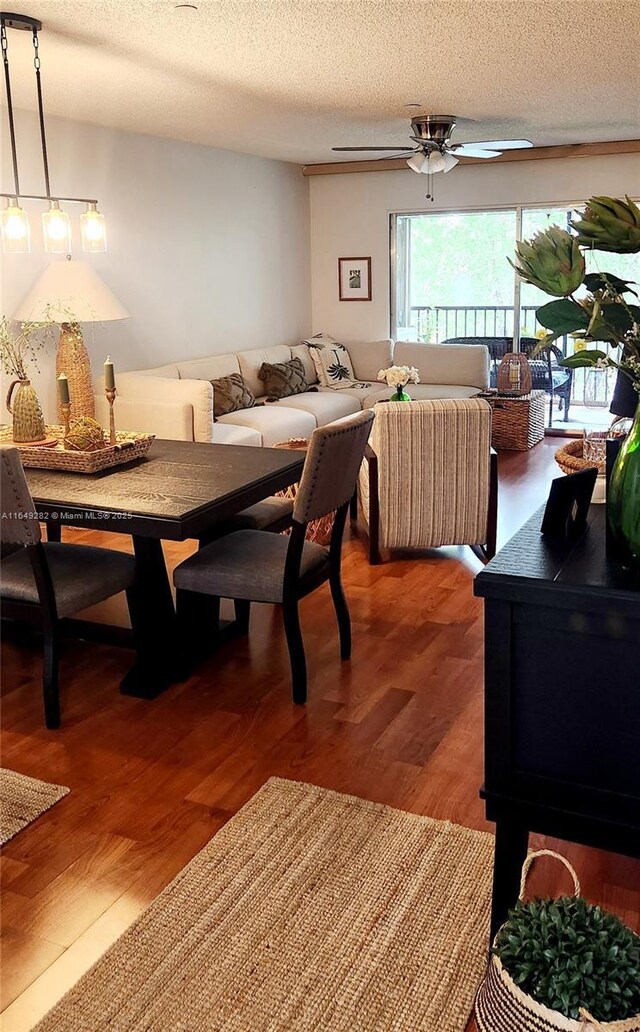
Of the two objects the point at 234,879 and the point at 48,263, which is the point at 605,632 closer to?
the point at 234,879

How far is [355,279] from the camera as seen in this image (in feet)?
27.9

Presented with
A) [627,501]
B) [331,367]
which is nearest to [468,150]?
[331,367]

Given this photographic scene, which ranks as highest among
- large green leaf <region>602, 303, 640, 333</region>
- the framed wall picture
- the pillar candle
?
the framed wall picture

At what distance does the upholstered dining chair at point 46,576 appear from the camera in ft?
8.77

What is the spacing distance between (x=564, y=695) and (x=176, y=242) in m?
5.72

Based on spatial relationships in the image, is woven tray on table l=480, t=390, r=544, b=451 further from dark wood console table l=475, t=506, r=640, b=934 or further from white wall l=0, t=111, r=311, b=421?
dark wood console table l=475, t=506, r=640, b=934

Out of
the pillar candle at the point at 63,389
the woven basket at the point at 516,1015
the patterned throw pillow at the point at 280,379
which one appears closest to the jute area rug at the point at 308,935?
the woven basket at the point at 516,1015

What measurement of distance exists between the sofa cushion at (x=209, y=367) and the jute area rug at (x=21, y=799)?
13.6 ft

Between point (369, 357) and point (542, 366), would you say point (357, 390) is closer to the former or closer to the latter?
point (369, 357)

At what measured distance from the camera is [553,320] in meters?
1.60

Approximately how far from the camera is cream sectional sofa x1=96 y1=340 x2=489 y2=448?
5402 mm

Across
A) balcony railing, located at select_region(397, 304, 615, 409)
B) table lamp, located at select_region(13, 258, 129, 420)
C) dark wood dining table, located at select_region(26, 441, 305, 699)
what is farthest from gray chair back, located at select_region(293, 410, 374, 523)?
balcony railing, located at select_region(397, 304, 615, 409)

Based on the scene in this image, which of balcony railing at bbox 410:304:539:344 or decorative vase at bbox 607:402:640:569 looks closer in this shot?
decorative vase at bbox 607:402:640:569

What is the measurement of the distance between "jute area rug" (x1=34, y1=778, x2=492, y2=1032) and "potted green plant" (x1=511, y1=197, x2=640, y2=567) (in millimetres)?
985
